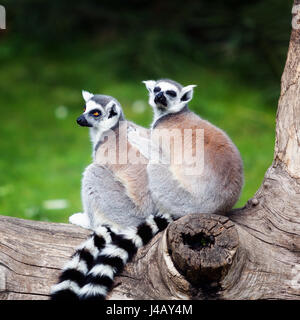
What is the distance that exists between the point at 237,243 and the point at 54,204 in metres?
3.20

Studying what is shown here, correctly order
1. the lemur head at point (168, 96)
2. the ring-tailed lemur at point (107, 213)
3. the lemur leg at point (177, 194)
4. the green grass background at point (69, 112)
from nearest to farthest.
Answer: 1. the ring-tailed lemur at point (107, 213)
2. the lemur leg at point (177, 194)
3. the lemur head at point (168, 96)
4. the green grass background at point (69, 112)

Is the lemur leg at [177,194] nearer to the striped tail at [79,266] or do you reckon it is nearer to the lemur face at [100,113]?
the striped tail at [79,266]

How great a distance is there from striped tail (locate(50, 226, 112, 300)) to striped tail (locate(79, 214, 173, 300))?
0.11 feet

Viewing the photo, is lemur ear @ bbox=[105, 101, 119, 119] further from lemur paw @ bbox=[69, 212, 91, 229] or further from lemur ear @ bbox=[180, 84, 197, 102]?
lemur paw @ bbox=[69, 212, 91, 229]

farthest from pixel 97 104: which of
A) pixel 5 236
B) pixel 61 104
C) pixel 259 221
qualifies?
pixel 61 104

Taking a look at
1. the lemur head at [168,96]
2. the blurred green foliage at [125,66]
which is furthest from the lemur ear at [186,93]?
the blurred green foliage at [125,66]

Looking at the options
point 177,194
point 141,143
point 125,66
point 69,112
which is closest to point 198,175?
point 177,194

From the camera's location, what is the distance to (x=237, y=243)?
2557 millimetres

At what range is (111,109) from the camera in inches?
130

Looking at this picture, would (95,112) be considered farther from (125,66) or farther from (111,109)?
(125,66)

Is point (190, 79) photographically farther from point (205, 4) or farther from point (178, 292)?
point (178, 292)

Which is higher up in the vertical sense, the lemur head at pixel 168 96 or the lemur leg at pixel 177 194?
the lemur head at pixel 168 96

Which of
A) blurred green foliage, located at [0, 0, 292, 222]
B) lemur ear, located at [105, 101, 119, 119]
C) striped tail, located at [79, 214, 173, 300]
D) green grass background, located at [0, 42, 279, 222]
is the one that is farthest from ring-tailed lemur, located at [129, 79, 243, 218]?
blurred green foliage, located at [0, 0, 292, 222]

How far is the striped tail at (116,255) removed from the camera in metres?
2.65
